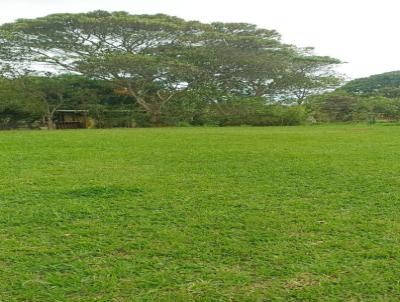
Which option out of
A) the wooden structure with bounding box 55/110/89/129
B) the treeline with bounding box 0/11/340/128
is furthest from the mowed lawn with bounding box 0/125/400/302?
the wooden structure with bounding box 55/110/89/129

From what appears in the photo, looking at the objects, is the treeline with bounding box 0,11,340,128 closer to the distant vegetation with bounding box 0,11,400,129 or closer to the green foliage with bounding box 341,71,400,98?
the distant vegetation with bounding box 0,11,400,129

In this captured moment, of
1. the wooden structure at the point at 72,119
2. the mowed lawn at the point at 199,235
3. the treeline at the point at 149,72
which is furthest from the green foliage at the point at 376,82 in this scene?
the mowed lawn at the point at 199,235

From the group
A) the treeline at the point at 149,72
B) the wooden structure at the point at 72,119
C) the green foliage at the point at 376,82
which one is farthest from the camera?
the green foliage at the point at 376,82

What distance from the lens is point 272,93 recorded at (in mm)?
25016

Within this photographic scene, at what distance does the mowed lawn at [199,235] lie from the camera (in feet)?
5.83

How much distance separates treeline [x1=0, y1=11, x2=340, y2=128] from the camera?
61.9 feet

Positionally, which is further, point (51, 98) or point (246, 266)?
point (51, 98)

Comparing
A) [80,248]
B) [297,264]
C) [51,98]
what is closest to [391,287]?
[297,264]

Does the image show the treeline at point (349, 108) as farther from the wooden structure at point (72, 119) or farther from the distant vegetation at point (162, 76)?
the wooden structure at point (72, 119)

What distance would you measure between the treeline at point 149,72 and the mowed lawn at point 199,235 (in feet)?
51.5

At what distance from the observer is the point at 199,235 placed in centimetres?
243

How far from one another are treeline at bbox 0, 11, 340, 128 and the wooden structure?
0.38m

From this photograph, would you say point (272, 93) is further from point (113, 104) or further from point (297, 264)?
point (297, 264)

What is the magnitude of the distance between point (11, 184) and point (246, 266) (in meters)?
2.78
